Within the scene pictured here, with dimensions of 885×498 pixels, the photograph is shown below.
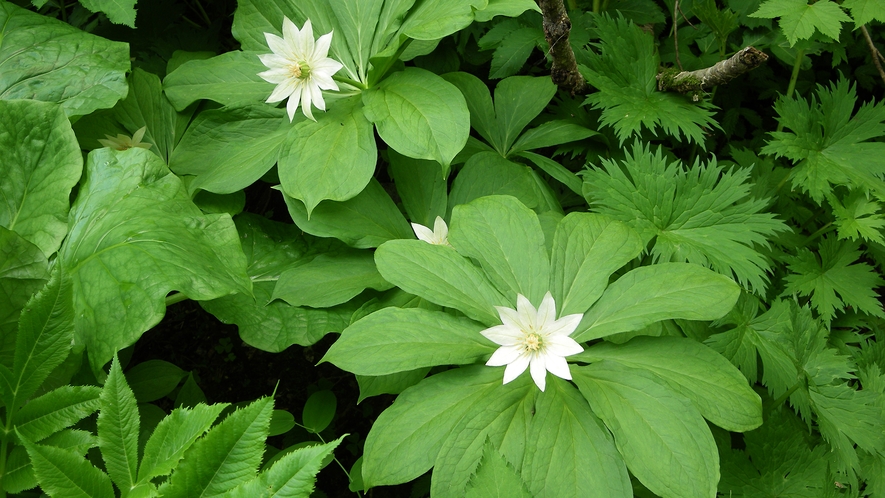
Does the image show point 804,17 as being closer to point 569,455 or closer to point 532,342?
point 532,342

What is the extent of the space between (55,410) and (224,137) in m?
1.01

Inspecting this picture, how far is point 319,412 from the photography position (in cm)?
184

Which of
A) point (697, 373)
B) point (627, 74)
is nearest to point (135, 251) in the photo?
point (697, 373)

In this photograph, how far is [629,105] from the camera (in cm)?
184

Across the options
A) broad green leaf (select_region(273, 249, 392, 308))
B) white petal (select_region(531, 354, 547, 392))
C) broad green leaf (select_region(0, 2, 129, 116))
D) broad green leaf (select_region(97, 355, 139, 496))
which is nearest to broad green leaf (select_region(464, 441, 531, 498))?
white petal (select_region(531, 354, 547, 392))

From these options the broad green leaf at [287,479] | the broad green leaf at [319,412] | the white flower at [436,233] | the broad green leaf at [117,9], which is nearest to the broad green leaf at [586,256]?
the white flower at [436,233]

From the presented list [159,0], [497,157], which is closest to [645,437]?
[497,157]

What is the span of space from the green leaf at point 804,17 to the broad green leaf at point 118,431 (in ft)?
6.06

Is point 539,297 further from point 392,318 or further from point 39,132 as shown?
point 39,132

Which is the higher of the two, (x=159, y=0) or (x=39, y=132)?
(x=159, y=0)

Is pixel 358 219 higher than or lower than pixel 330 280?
higher

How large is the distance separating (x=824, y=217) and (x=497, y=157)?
113 centimetres

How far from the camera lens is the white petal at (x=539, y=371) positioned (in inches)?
Answer: 46.2

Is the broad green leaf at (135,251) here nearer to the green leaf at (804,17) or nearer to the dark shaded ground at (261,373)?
the dark shaded ground at (261,373)
